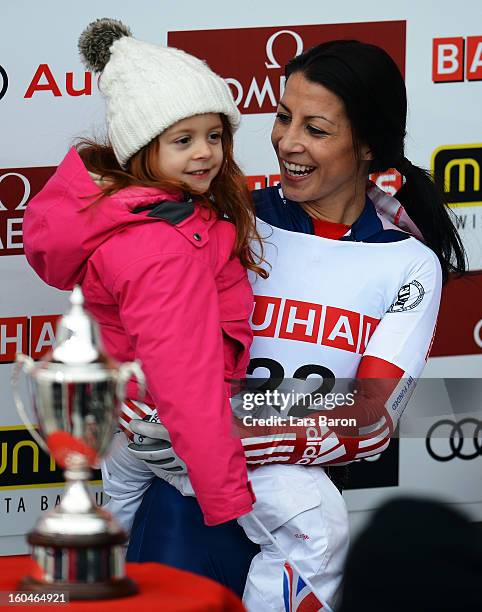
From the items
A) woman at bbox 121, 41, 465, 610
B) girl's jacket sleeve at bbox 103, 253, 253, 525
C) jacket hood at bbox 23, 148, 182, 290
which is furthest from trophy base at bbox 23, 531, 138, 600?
woman at bbox 121, 41, 465, 610

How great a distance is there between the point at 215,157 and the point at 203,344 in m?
0.39

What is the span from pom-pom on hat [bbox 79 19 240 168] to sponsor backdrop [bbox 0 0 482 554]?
0.69m

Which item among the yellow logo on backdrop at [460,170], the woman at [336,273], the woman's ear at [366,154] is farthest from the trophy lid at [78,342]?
the yellow logo on backdrop at [460,170]

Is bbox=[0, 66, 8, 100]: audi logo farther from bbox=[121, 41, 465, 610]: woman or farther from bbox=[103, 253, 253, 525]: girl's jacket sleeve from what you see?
bbox=[103, 253, 253, 525]: girl's jacket sleeve

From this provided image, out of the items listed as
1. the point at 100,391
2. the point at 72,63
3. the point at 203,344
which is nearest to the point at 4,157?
the point at 72,63

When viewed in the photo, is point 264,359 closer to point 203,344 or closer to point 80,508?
point 203,344

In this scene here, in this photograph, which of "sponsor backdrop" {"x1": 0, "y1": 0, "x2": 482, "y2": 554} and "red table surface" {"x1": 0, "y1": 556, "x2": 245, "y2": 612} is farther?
"sponsor backdrop" {"x1": 0, "y1": 0, "x2": 482, "y2": 554}

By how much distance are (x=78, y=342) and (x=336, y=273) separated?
4.08 feet

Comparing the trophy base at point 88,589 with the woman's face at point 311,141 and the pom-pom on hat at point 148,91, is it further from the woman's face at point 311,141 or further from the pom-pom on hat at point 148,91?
the woman's face at point 311,141

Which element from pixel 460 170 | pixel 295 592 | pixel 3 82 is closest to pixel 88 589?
pixel 295 592

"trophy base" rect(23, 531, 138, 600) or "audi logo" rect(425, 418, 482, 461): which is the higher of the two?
"trophy base" rect(23, 531, 138, 600)

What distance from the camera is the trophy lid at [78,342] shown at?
1746 mm

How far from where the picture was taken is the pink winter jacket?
2.44 metres

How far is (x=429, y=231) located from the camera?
316 centimetres
